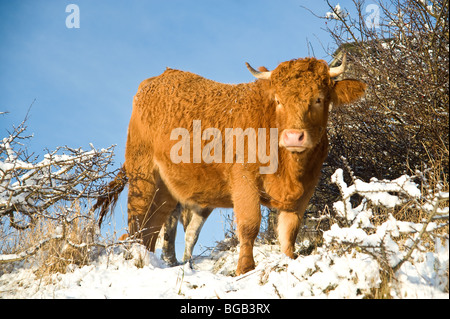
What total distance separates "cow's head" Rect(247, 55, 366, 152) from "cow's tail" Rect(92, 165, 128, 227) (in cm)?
291

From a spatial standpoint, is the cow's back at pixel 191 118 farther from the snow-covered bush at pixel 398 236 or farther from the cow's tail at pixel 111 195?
the snow-covered bush at pixel 398 236

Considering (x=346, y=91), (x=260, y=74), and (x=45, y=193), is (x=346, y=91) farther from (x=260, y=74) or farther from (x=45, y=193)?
(x=45, y=193)

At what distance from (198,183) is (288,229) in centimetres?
122

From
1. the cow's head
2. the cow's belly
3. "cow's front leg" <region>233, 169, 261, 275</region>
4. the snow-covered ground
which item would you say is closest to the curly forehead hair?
the cow's head

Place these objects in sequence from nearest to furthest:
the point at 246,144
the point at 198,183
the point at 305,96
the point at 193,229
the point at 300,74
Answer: the point at 305,96
the point at 300,74
the point at 246,144
the point at 198,183
the point at 193,229

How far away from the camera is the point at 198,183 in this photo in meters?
5.36

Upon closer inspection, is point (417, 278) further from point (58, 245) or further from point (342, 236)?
point (58, 245)

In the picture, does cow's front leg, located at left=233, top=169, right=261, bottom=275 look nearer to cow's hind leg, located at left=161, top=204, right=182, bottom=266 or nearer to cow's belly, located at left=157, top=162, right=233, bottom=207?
cow's belly, located at left=157, top=162, right=233, bottom=207

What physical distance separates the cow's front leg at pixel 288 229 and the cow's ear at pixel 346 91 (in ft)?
4.58

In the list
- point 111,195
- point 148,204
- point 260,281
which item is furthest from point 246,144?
point 111,195

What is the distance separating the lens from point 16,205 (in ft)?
17.0

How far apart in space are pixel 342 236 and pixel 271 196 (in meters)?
1.60

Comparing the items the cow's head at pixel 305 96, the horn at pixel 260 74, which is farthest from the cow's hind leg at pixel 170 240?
the cow's head at pixel 305 96
